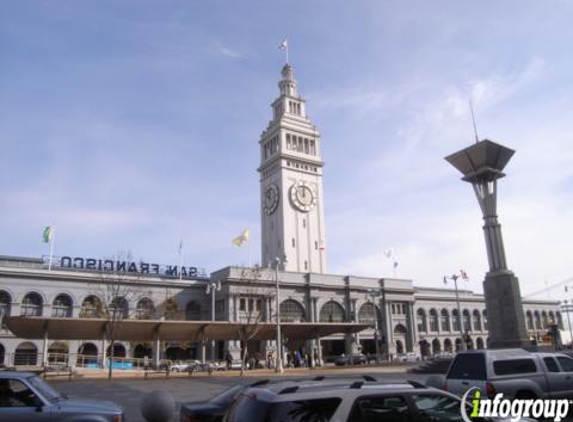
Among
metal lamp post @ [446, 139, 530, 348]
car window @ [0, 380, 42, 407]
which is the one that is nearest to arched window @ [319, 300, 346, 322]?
metal lamp post @ [446, 139, 530, 348]

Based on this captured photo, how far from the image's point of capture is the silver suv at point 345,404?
18.0ft

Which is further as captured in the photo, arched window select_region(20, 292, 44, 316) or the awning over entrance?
arched window select_region(20, 292, 44, 316)

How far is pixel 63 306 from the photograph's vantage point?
62.9m

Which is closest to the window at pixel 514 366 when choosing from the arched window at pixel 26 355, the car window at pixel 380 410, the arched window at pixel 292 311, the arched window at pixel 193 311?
the car window at pixel 380 410

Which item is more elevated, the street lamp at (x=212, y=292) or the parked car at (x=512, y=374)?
the street lamp at (x=212, y=292)

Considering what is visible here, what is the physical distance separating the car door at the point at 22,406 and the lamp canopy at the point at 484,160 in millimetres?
35726

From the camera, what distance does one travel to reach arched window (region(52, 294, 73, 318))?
62.3 meters

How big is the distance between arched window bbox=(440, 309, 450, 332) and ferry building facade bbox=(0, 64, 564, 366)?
0.63 ft

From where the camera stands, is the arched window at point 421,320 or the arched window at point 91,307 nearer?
the arched window at point 91,307

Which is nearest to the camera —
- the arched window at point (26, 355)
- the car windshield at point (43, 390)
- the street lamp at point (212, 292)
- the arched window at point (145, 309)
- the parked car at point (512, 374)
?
the car windshield at point (43, 390)

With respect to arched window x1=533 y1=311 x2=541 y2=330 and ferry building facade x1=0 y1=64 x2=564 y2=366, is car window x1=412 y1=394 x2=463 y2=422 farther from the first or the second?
arched window x1=533 y1=311 x2=541 y2=330

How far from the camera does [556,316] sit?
395 ft

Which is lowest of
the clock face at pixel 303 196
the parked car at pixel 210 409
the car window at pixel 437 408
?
the parked car at pixel 210 409

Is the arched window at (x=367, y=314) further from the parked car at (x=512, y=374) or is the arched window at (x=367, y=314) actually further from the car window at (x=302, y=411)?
the car window at (x=302, y=411)
